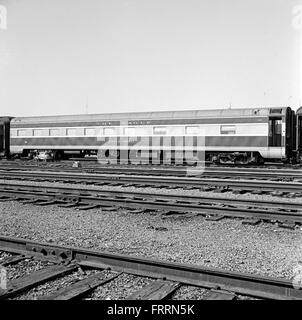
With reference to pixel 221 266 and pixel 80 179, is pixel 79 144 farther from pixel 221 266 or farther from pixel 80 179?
pixel 221 266

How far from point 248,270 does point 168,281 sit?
112 cm

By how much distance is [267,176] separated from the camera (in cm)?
1524

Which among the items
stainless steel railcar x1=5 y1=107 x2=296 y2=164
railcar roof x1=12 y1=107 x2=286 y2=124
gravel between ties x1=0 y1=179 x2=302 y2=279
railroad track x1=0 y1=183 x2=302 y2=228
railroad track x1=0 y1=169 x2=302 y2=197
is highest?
railcar roof x1=12 y1=107 x2=286 y2=124

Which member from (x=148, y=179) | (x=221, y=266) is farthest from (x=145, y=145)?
(x=221, y=266)

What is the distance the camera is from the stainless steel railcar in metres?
20.8

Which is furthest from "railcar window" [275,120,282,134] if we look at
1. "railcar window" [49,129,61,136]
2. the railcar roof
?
"railcar window" [49,129,61,136]

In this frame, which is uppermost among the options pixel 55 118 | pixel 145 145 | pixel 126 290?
pixel 55 118

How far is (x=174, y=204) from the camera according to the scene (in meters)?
8.91

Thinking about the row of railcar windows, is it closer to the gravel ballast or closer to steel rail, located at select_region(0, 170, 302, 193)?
steel rail, located at select_region(0, 170, 302, 193)

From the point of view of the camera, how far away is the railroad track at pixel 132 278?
3992 mm

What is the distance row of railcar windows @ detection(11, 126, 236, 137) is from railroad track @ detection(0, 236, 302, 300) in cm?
1735

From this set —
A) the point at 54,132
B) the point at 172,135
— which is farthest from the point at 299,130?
the point at 54,132

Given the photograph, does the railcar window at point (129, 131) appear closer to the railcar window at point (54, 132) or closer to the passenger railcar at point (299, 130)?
the railcar window at point (54, 132)

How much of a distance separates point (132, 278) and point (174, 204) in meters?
4.44
